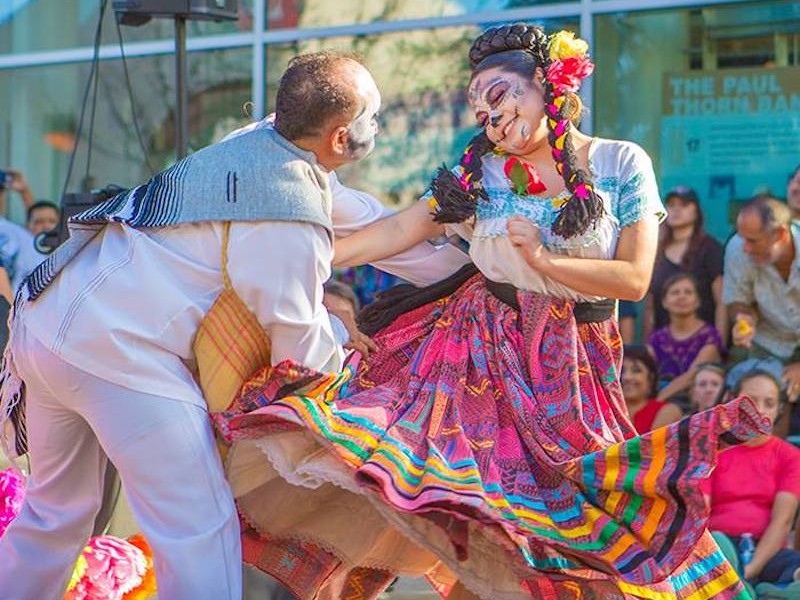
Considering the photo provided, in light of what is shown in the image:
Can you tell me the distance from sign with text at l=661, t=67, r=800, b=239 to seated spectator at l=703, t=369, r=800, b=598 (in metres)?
1.72

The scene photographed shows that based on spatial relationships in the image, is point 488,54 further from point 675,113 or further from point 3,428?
point 675,113

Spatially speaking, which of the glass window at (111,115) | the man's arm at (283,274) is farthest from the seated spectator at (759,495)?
the glass window at (111,115)

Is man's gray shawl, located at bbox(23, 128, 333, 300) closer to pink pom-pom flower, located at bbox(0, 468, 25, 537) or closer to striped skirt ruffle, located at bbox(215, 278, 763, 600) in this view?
striped skirt ruffle, located at bbox(215, 278, 763, 600)

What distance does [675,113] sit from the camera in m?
7.93

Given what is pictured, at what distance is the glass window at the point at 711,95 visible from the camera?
764 centimetres

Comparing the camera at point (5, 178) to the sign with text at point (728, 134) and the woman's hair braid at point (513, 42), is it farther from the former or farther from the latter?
the woman's hair braid at point (513, 42)

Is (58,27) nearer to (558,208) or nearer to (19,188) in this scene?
(19,188)

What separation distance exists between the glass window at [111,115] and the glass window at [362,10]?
316 millimetres

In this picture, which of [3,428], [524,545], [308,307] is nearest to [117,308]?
[308,307]

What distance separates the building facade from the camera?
772cm

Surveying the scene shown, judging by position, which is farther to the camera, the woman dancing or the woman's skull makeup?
the woman's skull makeup

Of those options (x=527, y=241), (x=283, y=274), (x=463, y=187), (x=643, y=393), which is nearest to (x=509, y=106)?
(x=463, y=187)

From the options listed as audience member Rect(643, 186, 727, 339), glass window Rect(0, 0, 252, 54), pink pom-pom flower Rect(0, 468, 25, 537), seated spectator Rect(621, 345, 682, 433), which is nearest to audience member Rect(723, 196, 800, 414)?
audience member Rect(643, 186, 727, 339)

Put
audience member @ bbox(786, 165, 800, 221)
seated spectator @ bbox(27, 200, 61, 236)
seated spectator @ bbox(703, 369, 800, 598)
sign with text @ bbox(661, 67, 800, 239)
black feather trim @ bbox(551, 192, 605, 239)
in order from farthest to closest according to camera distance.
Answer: seated spectator @ bbox(27, 200, 61, 236)
sign with text @ bbox(661, 67, 800, 239)
audience member @ bbox(786, 165, 800, 221)
seated spectator @ bbox(703, 369, 800, 598)
black feather trim @ bbox(551, 192, 605, 239)
